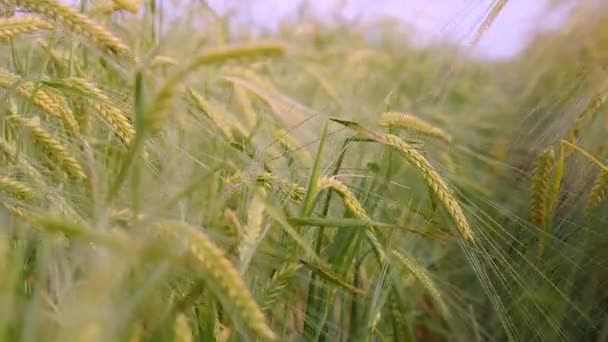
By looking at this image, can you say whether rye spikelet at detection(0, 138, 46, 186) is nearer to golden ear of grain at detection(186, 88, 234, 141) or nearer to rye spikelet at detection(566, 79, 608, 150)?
golden ear of grain at detection(186, 88, 234, 141)

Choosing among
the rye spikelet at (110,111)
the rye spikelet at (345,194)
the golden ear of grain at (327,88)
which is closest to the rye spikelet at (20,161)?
the rye spikelet at (110,111)

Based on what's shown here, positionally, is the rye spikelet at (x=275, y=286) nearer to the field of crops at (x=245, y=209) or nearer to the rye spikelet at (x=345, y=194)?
the field of crops at (x=245, y=209)

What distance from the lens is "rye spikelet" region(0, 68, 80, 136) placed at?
3.77 ft

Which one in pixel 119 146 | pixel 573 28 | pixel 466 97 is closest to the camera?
pixel 119 146

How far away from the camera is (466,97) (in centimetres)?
448

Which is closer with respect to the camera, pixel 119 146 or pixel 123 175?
pixel 123 175

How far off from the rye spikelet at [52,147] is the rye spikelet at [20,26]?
0.46 feet

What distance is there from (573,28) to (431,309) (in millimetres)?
1419

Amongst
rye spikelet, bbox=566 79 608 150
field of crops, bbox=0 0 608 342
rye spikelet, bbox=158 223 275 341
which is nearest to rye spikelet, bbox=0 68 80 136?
field of crops, bbox=0 0 608 342

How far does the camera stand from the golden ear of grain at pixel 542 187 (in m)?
1.42

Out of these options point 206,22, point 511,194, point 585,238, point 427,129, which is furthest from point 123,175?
point 206,22

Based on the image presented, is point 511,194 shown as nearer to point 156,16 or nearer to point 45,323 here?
point 156,16

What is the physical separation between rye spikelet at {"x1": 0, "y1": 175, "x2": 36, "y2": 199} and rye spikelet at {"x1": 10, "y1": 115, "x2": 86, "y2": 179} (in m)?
0.07

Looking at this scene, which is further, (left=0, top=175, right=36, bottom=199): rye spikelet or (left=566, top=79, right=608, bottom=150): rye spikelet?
(left=566, top=79, right=608, bottom=150): rye spikelet
